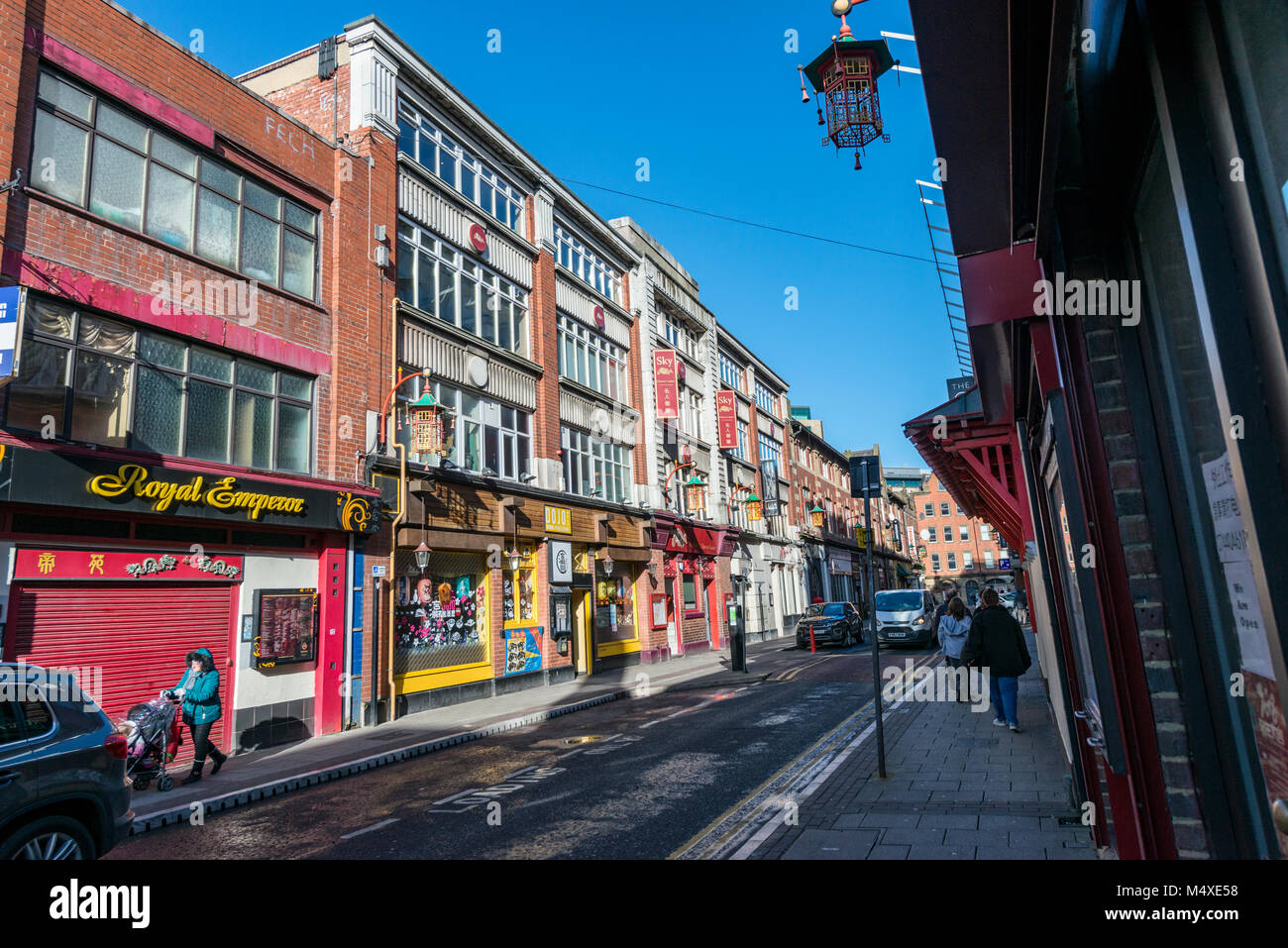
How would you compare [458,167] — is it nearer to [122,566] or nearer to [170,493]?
[170,493]

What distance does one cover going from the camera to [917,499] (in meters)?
92.8

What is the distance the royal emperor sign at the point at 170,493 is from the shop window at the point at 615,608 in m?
11.0

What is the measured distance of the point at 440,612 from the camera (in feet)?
57.6

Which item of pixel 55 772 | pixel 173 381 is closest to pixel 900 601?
pixel 173 381

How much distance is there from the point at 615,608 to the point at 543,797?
1749cm

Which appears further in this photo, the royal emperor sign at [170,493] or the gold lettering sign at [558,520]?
the gold lettering sign at [558,520]

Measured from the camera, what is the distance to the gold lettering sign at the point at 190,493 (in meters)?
10.8

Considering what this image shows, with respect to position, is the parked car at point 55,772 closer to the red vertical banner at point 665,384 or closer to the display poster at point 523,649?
the display poster at point 523,649

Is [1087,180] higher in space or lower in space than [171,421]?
lower

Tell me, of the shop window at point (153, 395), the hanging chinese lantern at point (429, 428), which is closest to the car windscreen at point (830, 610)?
the hanging chinese lantern at point (429, 428)
